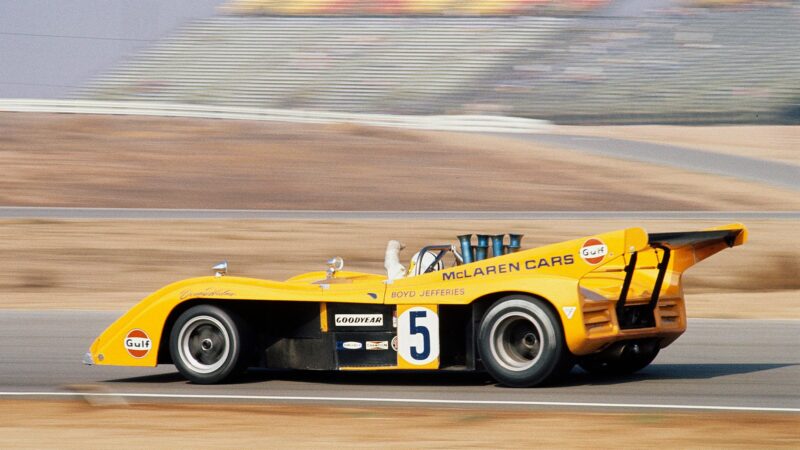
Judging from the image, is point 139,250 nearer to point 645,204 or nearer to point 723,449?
point 645,204

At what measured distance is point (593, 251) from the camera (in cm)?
724

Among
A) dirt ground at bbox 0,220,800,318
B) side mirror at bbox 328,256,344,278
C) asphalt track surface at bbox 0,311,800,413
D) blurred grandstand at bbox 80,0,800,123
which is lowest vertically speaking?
asphalt track surface at bbox 0,311,800,413

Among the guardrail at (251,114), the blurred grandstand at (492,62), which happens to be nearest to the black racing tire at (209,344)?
the guardrail at (251,114)

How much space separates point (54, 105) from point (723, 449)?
3512cm

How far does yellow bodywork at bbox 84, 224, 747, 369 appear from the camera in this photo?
281 inches

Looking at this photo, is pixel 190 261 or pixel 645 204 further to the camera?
pixel 645 204

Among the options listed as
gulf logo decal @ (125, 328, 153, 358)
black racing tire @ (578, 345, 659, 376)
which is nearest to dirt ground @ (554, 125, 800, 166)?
black racing tire @ (578, 345, 659, 376)

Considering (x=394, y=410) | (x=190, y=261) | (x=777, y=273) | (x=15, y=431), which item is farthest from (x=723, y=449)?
(x=190, y=261)

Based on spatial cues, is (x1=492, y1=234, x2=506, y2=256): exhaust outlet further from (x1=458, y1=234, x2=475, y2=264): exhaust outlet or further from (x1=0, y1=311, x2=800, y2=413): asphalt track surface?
(x1=0, y1=311, x2=800, y2=413): asphalt track surface

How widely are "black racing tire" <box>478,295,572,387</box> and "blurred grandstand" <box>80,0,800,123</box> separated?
35.0 metres

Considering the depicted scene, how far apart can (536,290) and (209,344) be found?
2319mm

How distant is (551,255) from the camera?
24.2 ft

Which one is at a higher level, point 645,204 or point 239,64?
point 239,64

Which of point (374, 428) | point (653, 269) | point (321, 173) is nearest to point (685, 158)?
point (321, 173)
